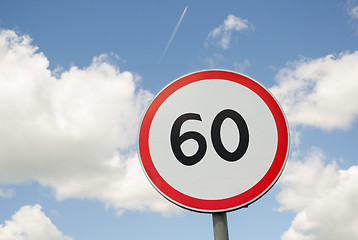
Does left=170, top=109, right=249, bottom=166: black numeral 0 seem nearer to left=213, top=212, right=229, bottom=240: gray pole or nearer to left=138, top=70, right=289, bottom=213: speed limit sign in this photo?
left=138, top=70, right=289, bottom=213: speed limit sign

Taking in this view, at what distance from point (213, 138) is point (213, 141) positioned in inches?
0.6

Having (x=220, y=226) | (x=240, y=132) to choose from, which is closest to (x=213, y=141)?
(x=240, y=132)

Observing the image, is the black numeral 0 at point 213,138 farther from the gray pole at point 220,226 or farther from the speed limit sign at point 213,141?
the gray pole at point 220,226

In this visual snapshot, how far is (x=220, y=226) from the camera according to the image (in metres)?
1.62

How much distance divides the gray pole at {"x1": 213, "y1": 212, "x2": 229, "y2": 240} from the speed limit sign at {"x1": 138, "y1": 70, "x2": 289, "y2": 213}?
0.03m

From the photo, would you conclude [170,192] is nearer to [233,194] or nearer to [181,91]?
[233,194]

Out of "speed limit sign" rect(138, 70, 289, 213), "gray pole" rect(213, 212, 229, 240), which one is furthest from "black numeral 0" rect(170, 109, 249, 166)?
"gray pole" rect(213, 212, 229, 240)

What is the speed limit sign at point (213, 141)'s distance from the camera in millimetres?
1724

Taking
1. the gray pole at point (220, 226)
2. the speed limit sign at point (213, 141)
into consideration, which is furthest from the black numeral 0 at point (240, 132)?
the gray pole at point (220, 226)

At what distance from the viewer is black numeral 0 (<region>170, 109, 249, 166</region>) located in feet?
5.85

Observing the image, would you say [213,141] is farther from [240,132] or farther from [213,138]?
[240,132]

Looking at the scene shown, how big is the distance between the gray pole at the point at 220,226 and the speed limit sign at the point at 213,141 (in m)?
0.03

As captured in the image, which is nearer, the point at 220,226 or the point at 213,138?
the point at 220,226

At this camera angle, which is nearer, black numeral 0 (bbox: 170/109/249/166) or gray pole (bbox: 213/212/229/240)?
gray pole (bbox: 213/212/229/240)
